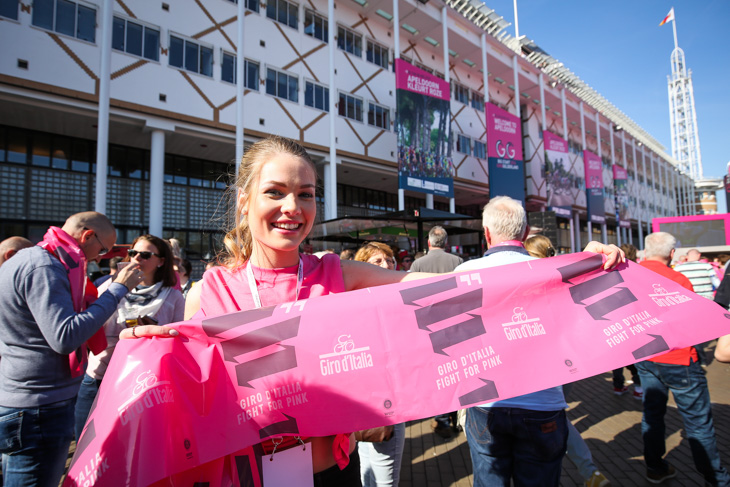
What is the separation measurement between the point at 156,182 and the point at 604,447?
47.1ft

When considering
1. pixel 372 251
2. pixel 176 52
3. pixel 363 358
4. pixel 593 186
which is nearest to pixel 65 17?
pixel 176 52

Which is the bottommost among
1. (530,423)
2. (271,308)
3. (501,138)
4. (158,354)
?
(530,423)

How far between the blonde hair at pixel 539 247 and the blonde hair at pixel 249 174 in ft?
9.51

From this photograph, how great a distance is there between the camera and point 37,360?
6.72ft

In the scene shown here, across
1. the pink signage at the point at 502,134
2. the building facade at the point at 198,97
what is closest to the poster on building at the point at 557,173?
the pink signage at the point at 502,134

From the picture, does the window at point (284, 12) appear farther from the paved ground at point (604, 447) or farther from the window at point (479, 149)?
the paved ground at point (604, 447)

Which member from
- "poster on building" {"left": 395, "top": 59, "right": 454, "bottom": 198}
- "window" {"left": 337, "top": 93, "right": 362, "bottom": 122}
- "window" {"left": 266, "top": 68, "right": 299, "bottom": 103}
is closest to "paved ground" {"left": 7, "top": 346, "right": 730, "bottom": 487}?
"poster on building" {"left": 395, "top": 59, "right": 454, "bottom": 198}

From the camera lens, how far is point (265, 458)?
1.37 metres

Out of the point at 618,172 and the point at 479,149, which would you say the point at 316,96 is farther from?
the point at 618,172

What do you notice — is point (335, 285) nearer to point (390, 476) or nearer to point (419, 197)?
point (390, 476)

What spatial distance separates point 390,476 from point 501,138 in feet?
74.6

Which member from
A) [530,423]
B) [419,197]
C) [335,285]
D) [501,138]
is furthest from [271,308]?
[419,197]

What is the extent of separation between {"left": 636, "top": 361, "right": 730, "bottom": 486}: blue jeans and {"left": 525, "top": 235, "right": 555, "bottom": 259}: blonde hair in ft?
4.46

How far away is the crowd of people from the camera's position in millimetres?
1476
